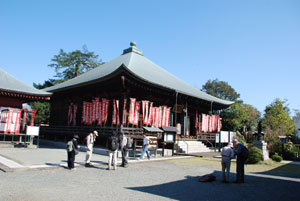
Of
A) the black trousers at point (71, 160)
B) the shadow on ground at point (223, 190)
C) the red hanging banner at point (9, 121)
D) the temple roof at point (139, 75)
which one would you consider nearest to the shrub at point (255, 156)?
the shadow on ground at point (223, 190)

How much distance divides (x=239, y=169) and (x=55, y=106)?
21.6 metres

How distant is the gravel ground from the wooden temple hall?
17.4 feet

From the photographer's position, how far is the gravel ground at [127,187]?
5.46 meters

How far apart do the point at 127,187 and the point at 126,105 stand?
35.2 feet

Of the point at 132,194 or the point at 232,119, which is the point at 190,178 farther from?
the point at 232,119

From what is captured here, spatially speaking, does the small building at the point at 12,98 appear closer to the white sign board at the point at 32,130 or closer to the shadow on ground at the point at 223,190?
the white sign board at the point at 32,130

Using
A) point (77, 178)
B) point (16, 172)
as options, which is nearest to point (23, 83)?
point (16, 172)

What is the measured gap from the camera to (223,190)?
6598 mm

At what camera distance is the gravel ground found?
→ 215 inches

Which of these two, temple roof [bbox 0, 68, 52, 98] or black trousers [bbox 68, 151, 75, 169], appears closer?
black trousers [bbox 68, 151, 75, 169]

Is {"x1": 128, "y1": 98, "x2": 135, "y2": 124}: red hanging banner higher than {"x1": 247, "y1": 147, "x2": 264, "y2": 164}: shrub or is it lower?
higher

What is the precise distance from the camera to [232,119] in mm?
33031

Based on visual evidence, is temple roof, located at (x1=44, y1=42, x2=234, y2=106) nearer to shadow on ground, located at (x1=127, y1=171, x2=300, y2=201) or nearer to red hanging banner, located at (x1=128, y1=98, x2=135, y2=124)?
red hanging banner, located at (x1=128, y1=98, x2=135, y2=124)

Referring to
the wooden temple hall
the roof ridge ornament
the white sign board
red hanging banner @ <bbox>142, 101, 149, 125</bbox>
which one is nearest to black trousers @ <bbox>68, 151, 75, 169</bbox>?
the wooden temple hall
